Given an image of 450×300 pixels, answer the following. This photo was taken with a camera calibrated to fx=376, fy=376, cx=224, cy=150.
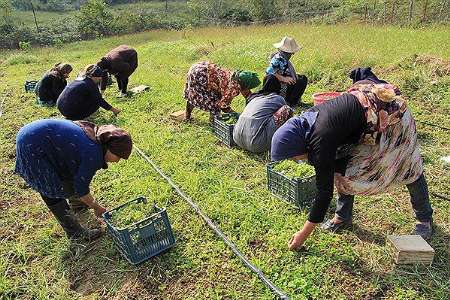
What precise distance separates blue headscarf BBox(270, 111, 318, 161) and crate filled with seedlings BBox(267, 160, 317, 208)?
3.60 feet

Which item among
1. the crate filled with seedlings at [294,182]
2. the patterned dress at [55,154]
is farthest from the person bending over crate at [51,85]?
the crate filled with seedlings at [294,182]

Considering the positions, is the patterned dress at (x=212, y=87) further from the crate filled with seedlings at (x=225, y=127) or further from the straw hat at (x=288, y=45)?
the straw hat at (x=288, y=45)

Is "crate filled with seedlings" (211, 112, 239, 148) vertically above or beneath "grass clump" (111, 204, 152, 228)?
beneath

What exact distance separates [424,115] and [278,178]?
335 cm

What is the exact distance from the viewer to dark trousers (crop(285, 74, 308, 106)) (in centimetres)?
651

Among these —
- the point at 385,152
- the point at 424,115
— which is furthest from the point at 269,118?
the point at 424,115

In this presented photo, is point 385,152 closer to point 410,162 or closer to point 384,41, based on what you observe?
point 410,162

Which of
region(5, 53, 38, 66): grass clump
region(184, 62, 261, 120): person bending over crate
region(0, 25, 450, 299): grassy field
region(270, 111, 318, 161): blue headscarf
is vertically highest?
region(270, 111, 318, 161): blue headscarf

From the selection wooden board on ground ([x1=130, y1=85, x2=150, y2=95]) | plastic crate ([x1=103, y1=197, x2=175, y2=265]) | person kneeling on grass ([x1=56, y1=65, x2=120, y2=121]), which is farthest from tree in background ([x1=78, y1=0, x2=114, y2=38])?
plastic crate ([x1=103, y1=197, x2=175, y2=265])

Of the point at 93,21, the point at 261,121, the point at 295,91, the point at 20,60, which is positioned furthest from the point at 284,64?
the point at 93,21

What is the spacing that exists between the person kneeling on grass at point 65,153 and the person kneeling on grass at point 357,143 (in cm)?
135

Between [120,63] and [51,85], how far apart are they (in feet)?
4.74

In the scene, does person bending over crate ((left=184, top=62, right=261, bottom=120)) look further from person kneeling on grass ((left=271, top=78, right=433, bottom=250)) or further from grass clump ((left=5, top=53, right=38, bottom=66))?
grass clump ((left=5, top=53, right=38, bottom=66))

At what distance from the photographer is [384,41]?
33.2 feet
